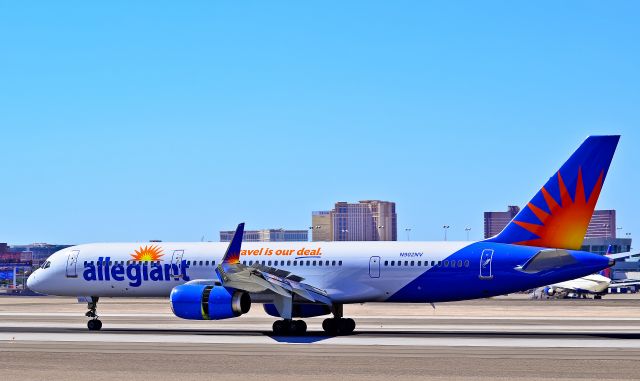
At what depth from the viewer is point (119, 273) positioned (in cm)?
4644

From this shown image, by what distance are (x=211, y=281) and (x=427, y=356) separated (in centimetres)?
1441

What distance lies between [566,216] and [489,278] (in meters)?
4.09

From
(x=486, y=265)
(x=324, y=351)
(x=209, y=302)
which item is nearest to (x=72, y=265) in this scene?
(x=209, y=302)

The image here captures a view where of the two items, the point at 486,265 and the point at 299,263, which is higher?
the point at 299,263

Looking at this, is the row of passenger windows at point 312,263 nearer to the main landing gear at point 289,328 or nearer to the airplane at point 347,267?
the airplane at point 347,267

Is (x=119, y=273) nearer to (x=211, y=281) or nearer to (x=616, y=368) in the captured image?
(x=211, y=281)

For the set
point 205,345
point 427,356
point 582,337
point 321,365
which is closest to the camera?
point 321,365

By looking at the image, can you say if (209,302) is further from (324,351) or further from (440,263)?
(440,263)

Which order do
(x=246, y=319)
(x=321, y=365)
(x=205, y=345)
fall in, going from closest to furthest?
(x=321, y=365), (x=205, y=345), (x=246, y=319)

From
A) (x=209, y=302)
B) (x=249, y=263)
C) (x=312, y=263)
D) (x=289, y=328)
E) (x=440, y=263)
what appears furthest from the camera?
(x=249, y=263)

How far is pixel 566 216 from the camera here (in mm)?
39625

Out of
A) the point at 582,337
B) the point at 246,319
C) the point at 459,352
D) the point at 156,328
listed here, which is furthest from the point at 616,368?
the point at 246,319

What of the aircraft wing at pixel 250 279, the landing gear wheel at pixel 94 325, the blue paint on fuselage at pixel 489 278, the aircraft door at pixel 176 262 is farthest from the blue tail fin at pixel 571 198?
the landing gear wheel at pixel 94 325

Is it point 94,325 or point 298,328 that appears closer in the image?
point 298,328
